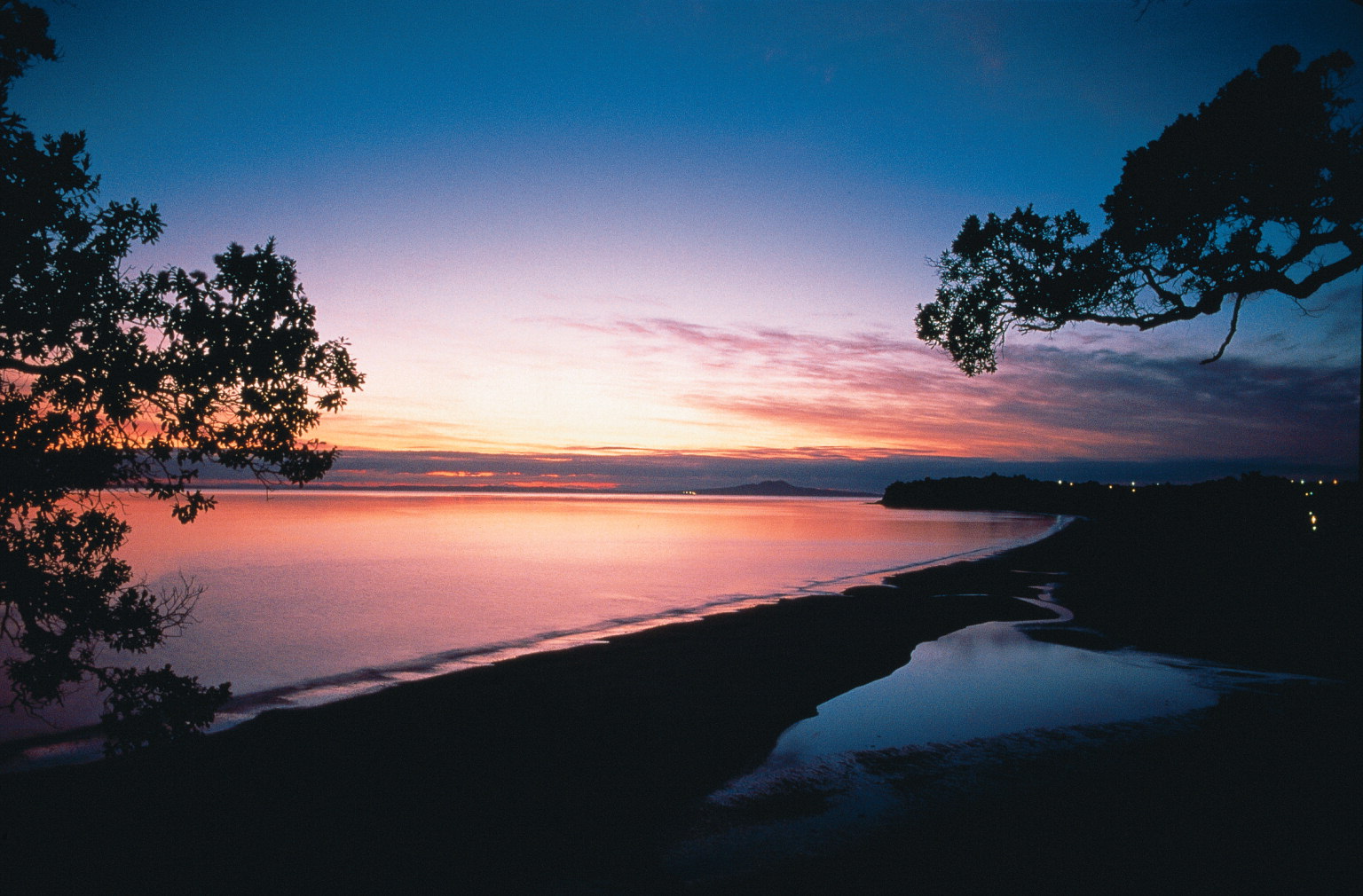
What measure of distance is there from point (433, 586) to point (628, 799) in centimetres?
2057

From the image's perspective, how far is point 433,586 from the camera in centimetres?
2483

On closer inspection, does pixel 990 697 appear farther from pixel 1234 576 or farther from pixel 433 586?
pixel 433 586

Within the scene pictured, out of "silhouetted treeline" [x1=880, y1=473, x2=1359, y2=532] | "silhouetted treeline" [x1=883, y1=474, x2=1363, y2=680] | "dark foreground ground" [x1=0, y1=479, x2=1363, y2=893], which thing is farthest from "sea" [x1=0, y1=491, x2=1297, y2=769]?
"silhouetted treeline" [x1=880, y1=473, x2=1359, y2=532]

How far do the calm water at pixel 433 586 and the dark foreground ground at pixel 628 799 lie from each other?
10.8ft

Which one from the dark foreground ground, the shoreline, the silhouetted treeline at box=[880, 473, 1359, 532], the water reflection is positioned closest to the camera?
the dark foreground ground

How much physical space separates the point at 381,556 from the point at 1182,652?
33715 mm

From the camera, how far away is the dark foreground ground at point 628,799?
16.1 feet

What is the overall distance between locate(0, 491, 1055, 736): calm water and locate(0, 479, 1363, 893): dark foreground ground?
3.30 m

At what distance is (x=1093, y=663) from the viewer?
11289 mm

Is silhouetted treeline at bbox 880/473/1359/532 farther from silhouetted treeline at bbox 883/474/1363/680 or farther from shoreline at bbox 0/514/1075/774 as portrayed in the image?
shoreline at bbox 0/514/1075/774

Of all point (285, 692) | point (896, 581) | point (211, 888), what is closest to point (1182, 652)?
point (896, 581)

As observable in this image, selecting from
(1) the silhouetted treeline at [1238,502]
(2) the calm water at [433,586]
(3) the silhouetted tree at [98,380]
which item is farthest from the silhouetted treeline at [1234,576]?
(3) the silhouetted tree at [98,380]

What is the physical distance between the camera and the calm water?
13703mm

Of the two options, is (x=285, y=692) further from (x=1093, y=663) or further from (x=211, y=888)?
(x=1093, y=663)
